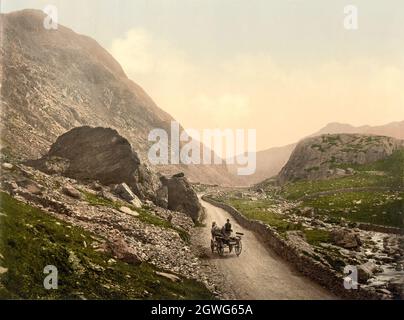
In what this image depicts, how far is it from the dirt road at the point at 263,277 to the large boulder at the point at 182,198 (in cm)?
1530

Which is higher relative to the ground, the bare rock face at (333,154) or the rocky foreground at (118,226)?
the bare rock face at (333,154)

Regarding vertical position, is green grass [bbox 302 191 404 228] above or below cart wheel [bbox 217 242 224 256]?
above

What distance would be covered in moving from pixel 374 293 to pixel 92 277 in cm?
1311

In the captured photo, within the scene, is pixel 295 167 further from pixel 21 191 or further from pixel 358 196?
pixel 21 191

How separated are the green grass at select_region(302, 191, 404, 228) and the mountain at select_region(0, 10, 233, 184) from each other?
133 ft

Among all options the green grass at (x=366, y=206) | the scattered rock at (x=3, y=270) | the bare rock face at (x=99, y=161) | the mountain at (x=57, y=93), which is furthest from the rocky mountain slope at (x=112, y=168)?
the scattered rock at (x=3, y=270)

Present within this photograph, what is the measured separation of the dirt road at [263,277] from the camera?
21000 mm

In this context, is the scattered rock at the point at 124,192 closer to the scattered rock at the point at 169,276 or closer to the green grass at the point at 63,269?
the green grass at the point at 63,269

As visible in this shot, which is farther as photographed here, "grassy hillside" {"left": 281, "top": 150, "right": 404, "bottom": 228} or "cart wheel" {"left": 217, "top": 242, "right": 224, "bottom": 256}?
"grassy hillside" {"left": 281, "top": 150, "right": 404, "bottom": 228}

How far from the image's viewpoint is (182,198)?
157 feet

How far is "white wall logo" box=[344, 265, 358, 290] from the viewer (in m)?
20.2

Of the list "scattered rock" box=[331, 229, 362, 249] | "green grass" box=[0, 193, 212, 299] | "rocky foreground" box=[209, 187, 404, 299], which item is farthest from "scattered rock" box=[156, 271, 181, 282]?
"scattered rock" box=[331, 229, 362, 249]

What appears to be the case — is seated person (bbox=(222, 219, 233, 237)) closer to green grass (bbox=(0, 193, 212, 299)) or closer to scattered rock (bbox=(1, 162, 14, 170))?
green grass (bbox=(0, 193, 212, 299))

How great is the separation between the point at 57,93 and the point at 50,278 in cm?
10359
